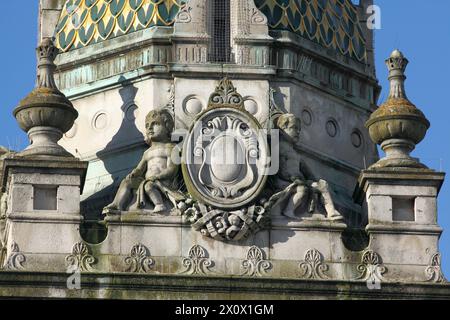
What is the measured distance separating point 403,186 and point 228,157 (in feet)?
10.4

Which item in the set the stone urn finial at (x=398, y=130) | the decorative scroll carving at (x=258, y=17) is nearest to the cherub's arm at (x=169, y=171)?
the stone urn finial at (x=398, y=130)

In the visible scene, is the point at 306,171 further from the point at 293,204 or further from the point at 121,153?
the point at 121,153

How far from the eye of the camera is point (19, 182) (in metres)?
64.7

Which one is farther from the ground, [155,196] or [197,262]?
[155,196]

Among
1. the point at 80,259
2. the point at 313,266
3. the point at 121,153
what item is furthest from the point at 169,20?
the point at 313,266

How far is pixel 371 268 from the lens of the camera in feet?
213

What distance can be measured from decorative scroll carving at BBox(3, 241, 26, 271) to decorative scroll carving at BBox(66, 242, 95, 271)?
821mm

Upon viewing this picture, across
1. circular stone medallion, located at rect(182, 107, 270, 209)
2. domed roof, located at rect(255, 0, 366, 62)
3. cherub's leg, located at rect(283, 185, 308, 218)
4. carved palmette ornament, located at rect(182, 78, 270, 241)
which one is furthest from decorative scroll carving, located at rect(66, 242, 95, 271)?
domed roof, located at rect(255, 0, 366, 62)

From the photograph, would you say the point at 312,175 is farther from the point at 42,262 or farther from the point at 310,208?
the point at 42,262

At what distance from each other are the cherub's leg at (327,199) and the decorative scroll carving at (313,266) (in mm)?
764

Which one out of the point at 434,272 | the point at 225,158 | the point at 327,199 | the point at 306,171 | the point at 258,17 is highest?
the point at 258,17

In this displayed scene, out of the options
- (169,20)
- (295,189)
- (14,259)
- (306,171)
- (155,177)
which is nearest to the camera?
(14,259)

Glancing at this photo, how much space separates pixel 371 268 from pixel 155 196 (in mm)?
4029
